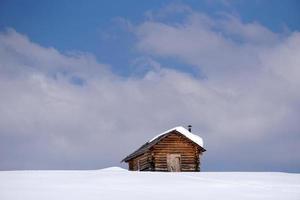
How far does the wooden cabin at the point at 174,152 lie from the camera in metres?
37.2

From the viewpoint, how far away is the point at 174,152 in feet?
123

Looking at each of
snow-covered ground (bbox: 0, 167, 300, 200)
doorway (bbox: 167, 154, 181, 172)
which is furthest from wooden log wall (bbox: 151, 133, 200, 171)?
snow-covered ground (bbox: 0, 167, 300, 200)

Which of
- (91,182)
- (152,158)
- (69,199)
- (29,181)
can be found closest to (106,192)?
(69,199)

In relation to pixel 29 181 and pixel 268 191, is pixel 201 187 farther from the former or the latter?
pixel 29 181

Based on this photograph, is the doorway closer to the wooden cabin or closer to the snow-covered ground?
the wooden cabin

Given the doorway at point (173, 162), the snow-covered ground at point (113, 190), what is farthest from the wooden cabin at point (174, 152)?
the snow-covered ground at point (113, 190)

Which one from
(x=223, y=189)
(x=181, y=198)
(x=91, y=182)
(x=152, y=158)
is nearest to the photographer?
(x=181, y=198)

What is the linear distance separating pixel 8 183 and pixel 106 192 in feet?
12.9

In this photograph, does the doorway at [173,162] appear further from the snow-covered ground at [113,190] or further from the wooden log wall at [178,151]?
the snow-covered ground at [113,190]

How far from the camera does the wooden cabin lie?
122ft

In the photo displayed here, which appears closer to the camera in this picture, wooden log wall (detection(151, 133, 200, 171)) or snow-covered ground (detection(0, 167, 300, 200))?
snow-covered ground (detection(0, 167, 300, 200))

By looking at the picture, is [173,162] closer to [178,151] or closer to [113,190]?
[178,151]

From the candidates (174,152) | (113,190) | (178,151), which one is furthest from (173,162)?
(113,190)

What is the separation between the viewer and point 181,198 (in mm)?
12023
